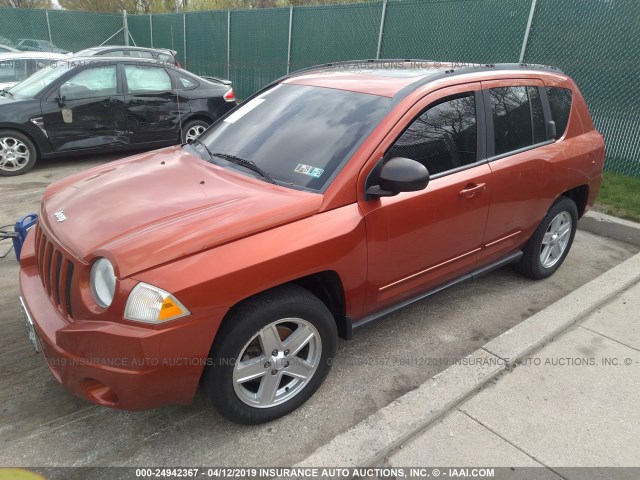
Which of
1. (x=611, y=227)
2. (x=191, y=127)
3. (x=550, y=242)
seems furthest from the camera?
(x=191, y=127)

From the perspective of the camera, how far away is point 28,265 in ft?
9.16

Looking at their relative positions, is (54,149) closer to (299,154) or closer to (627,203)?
(299,154)

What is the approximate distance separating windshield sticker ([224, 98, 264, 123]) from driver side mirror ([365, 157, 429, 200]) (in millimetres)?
1306

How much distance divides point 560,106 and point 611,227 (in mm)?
2167

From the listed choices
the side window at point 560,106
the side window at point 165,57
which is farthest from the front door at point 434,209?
the side window at point 165,57

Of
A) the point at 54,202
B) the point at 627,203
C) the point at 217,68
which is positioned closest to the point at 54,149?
the point at 54,202

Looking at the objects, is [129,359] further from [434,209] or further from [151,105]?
[151,105]

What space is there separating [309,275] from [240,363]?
56 cm

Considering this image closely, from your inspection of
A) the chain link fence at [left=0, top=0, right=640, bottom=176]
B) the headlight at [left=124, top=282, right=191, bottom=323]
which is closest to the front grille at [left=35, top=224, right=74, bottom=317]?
the headlight at [left=124, top=282, right=191, bottom=323]

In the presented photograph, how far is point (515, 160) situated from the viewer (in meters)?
3.47

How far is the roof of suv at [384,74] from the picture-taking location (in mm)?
3031

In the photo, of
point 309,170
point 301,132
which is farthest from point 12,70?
point 309,170

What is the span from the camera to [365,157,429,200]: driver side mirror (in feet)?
8.29

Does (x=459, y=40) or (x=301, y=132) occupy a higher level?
(x=459, y=40)
